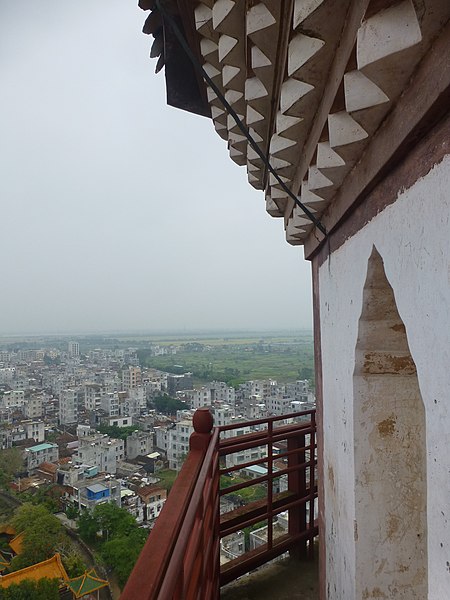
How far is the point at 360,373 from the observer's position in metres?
1.68

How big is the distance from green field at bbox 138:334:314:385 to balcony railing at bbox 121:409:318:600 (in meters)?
11.0

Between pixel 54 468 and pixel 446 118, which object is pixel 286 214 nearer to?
pixel 446 118

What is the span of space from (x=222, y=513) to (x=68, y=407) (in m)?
14.9

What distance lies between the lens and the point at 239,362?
29625 millimetres

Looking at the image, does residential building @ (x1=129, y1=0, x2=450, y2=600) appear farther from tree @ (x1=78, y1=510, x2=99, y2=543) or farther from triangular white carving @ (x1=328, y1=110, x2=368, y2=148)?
tree @ (x1=78, y1=510, x2=99, y2=543)

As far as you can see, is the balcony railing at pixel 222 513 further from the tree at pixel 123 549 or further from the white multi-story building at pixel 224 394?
the white multi-story building at pixel 224 394

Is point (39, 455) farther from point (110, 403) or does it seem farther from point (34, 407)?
point (110, 403)

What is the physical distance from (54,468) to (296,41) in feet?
35.6

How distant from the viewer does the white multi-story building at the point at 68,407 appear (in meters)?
15.7

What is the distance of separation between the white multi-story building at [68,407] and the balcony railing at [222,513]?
13218 mm

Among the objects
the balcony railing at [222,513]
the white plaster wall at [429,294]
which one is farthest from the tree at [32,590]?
the white plaster wall at [429,294]

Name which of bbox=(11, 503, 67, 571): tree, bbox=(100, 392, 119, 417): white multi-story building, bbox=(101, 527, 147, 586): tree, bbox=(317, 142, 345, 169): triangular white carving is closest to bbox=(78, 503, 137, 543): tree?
bbox=(101, 527, 147, 586): tree

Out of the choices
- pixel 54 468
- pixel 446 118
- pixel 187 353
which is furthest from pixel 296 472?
pixel 187 353

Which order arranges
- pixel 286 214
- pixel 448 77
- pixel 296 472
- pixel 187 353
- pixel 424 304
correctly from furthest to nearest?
pixel 187 353 < pixel 296 472 < pixel 286 214 < pixel 424 304 < pixel 448 77
